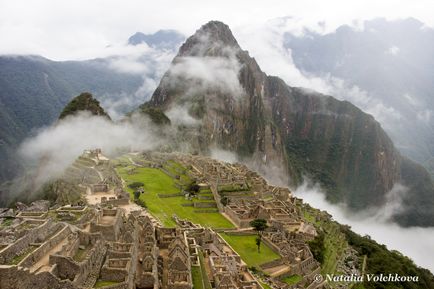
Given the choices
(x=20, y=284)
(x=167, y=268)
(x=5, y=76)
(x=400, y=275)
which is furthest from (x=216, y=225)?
(x=5, y=76)

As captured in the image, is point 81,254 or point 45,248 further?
point 81,254

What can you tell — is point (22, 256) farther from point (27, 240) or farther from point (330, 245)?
point (330, 245)

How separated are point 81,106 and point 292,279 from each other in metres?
72.6

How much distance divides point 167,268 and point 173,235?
17.5 feet

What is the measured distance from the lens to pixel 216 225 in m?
50.9

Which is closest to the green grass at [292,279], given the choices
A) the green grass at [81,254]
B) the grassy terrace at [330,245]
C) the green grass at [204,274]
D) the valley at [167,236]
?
the valley at [167,236]

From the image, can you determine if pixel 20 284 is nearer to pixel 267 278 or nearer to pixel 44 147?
pixel 267 278

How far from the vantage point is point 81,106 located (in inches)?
3841

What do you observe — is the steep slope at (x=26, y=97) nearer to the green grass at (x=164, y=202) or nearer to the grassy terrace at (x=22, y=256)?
the green grass at (x=164, y=202)

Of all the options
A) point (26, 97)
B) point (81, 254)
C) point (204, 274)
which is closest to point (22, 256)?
point (81, 254)

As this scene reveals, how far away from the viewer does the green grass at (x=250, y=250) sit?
4128 cm

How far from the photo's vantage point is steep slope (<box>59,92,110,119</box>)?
96.1 m

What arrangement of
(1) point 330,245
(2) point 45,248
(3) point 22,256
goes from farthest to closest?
(1) point 330,245 < (2) point 45,248 < (3) point 22,256

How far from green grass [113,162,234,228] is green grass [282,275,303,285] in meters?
12.1
